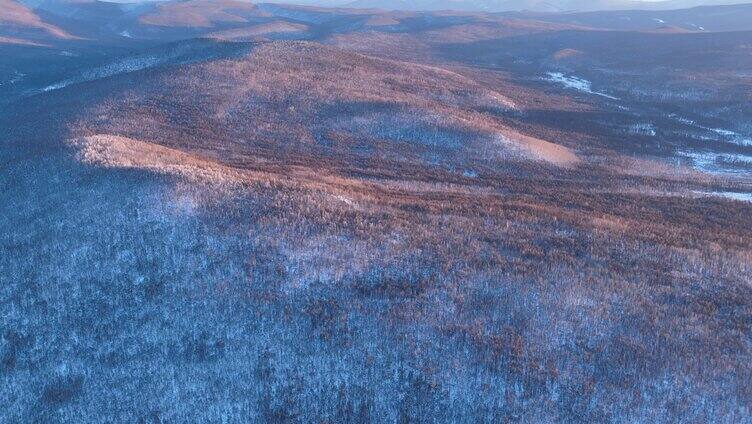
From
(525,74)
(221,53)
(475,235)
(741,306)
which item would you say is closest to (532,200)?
(475,235)

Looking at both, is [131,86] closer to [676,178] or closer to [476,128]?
[476,128]

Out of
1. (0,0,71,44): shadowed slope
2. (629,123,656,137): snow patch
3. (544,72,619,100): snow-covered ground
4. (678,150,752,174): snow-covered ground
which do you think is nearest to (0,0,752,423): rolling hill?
(678,150,752,174): snow-covered ground

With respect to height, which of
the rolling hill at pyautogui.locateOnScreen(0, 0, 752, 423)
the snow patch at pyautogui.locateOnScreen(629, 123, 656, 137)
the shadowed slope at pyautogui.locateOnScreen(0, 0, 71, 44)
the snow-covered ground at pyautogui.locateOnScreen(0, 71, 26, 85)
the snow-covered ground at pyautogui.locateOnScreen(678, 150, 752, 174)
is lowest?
the rolling hill at pyautogui.locateOnScreen(0, 0, 752, 423)

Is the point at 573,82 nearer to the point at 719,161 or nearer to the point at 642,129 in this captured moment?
the point at 642,129

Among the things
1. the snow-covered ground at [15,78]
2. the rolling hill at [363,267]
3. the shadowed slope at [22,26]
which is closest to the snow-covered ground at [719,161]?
the rolling hill at [363,267]

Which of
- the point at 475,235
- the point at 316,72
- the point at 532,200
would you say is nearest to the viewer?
the point at 475,235

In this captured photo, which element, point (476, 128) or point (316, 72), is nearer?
point (476, 128)

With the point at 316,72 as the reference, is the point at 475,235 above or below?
below

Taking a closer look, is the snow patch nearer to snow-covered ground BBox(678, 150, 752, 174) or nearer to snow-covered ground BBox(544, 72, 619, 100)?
snow-covered ground BBox(678, 150, 752, 174)
